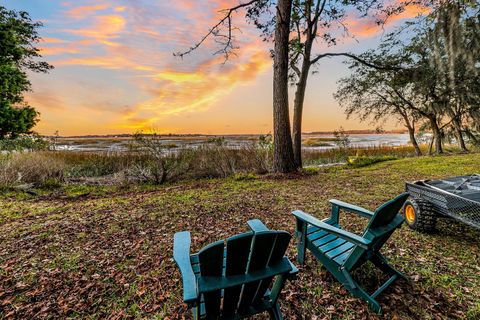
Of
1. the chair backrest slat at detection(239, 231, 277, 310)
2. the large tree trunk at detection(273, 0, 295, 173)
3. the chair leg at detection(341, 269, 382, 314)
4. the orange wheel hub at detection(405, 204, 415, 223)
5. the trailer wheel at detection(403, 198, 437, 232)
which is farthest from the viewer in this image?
the large tree trunk at detection(273, 0, 295, 173)

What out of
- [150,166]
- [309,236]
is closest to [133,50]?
[150,166]

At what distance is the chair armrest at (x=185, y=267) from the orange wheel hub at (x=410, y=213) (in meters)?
3.25

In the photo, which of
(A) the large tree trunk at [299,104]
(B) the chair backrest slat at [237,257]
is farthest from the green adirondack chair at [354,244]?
(A) the large tree trunk at [299,104]

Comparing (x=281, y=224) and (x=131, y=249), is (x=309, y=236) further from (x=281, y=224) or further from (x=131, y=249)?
(x=131, y=249)

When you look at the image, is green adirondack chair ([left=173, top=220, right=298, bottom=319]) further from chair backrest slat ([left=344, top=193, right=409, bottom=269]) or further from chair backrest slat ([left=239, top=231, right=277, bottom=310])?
chair backrest slat ([left=344, top=193, right=409, bottom=269])

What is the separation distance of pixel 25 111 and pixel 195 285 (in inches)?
466

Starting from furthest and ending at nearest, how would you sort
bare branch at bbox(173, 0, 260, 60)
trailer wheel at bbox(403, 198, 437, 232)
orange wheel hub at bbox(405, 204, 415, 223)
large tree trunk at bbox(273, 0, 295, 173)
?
1. bare branch at bbox(173, 0, 260, 60)
2. large tree trunk at bbox(273, 0, 295, 173)
3. orange wheel hub at bbox(405, 204, 415, 223)
4. trailer wheel at bbox(403, 198, 437, 232)

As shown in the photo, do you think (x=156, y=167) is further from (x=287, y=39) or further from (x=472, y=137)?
(x=472, y=137)

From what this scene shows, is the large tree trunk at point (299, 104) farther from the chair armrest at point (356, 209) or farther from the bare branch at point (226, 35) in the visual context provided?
the chair armrest at point (356, 209)

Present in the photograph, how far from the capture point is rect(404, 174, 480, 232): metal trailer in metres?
2.57

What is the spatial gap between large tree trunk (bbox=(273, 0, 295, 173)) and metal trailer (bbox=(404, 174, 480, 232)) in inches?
168

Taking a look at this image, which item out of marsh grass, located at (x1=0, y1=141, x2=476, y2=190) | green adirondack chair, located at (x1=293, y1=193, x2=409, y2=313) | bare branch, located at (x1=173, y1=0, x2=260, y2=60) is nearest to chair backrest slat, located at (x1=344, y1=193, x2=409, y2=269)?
green adirondack chair, located at (x1=293, y1=193, x2=409, y2=313)

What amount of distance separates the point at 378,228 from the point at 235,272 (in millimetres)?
1279

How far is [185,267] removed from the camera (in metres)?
1.49
